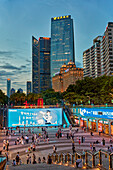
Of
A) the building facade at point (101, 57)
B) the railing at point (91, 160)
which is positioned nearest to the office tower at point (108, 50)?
the building facade at point (101, 57)

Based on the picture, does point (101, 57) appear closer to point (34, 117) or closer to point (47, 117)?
point (47, 117)

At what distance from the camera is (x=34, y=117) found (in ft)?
163

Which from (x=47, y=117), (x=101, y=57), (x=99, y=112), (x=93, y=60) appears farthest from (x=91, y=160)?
(x=93, y=60)

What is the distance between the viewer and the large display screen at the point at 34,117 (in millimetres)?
48625

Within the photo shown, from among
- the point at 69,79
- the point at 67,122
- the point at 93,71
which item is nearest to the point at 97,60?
the point at 93,71

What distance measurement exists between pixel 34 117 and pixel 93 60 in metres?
115

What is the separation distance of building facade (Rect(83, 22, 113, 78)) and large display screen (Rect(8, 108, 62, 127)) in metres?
79.0

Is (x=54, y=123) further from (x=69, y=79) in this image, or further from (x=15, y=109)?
(x=69, y=79)

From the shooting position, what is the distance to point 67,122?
2028 inches

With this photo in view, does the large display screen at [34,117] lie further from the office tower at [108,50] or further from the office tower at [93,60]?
the office tower at [93,60]

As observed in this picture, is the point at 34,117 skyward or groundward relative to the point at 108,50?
groundward

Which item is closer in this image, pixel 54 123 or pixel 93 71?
pixel 54 123

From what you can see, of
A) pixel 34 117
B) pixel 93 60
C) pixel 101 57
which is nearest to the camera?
pixel 34 117

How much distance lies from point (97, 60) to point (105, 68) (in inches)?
643
